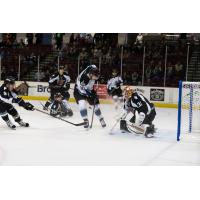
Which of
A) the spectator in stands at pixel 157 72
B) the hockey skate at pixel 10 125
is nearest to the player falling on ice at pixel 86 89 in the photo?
the hockey skate at pixel 10 125

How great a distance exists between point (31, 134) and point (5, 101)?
0.71 metres

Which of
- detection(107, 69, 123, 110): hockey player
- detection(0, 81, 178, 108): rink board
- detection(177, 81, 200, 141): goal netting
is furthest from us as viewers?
detection(0, 81, 178, 108): rink board

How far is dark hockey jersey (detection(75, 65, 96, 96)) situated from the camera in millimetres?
7336

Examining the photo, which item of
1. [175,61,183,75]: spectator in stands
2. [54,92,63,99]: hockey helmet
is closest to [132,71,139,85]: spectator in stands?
[175,61,183,75]: spectator in stands

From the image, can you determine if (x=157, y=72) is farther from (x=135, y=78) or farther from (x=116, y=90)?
(x=116, y=90)

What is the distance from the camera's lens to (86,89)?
24.3 ft

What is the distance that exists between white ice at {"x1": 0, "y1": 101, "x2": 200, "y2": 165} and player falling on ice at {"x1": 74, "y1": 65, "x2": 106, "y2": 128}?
13.0 inches

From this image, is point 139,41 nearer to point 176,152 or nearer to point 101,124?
point 101,124

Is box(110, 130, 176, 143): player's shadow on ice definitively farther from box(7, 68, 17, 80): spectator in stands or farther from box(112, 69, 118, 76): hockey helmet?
box(7, 68, 17, 80): spectator in stands

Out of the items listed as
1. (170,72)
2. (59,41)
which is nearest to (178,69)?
(170,72)

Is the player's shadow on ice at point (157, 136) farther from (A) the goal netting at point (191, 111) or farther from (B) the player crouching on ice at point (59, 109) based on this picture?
(B) the player crouching on ice at point (59, 109)

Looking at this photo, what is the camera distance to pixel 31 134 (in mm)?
6949

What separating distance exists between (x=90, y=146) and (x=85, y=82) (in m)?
1.61

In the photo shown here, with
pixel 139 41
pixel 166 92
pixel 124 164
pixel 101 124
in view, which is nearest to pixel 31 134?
pixel 101 124
